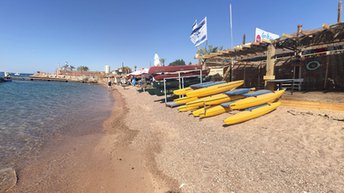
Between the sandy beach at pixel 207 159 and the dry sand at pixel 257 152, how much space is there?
0.05ft

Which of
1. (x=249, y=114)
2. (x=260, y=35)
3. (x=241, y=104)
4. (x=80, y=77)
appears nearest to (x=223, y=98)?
(x=241, y=104)

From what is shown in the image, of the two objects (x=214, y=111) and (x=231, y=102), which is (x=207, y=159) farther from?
(x=231, y=102)

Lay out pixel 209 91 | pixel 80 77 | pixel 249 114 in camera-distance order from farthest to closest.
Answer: pixel 80 77 < pixel 209 91 < pixel 249 114

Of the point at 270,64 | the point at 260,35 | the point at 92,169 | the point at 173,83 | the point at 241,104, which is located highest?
the point at 260,35

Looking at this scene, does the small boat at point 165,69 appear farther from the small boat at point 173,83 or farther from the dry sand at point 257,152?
the dry sand at point 257,152

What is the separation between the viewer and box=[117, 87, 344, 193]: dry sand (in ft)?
10.2

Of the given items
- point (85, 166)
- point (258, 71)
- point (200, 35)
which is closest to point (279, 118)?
point (258, 71)

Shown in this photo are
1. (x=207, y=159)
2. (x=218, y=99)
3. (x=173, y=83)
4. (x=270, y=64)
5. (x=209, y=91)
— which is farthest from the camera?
(x=173, y=83)

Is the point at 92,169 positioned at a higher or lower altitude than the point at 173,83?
→ lower

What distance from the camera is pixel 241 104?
22.2 feet

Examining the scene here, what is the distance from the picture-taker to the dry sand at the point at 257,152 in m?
3.09

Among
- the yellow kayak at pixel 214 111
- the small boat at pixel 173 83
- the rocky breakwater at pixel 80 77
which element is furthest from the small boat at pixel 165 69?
the rocky breakwater at pixel 80 77

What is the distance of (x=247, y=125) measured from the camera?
19.6 feet

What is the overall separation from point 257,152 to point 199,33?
990cm
